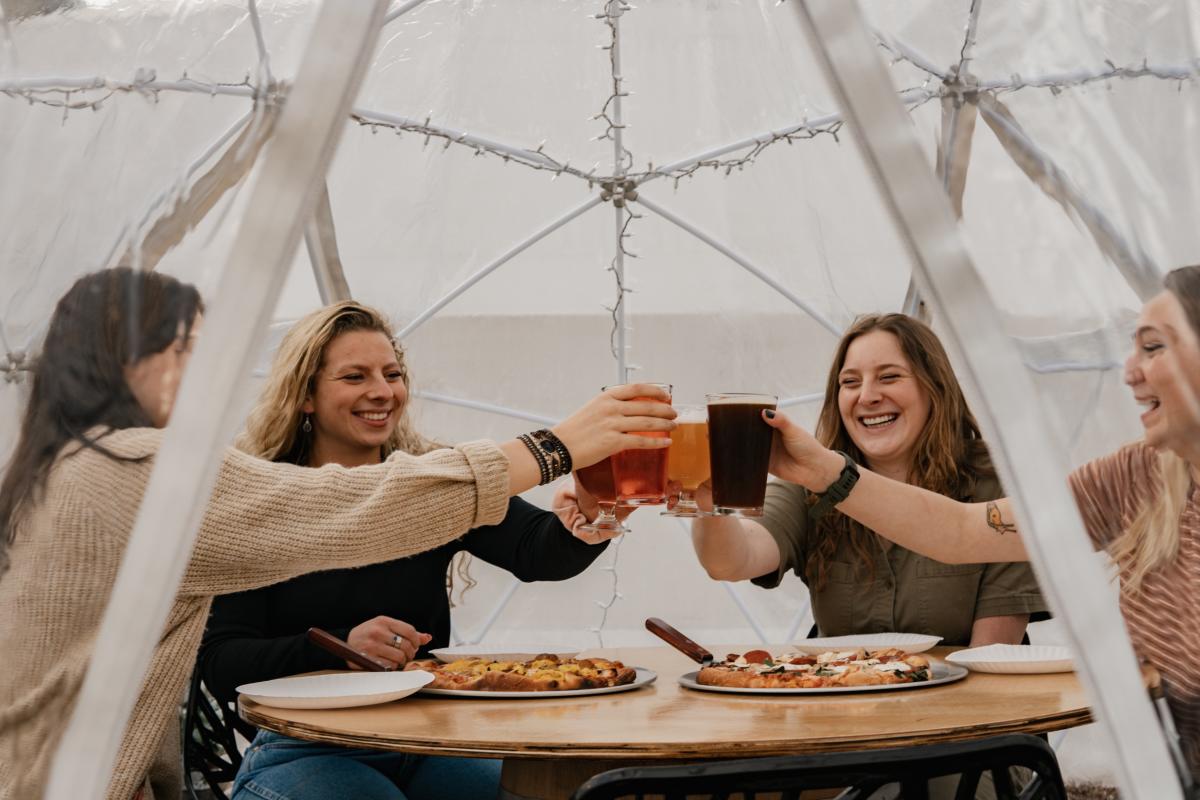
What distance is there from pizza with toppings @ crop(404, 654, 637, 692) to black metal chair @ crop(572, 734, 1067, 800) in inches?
30.2

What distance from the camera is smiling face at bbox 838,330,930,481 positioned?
3.64 m

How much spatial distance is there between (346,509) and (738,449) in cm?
75

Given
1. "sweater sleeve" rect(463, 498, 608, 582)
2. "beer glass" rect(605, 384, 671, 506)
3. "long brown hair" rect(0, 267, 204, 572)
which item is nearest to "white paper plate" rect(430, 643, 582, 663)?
"sweater sleeve" rect(463, 498, 608, 582)

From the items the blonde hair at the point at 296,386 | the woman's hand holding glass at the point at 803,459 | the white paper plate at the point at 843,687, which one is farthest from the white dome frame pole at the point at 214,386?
the blonde hair at the point at 296,386

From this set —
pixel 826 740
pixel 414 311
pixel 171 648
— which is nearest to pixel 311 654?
pixel 171 648

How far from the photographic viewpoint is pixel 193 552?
2.23m

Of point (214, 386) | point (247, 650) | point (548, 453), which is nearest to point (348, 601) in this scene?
point (247, 650)

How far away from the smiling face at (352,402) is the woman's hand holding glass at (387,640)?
867 millimetres

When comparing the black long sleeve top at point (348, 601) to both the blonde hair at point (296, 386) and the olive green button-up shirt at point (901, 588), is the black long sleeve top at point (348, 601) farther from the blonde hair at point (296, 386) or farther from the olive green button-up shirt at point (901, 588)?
the olive green button-up shirt at point (901, 588)

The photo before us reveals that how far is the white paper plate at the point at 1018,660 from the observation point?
8.82 ft

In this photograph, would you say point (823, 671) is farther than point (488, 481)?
Yes

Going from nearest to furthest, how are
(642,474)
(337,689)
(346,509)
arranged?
(346,509), (642,474), (337,689)

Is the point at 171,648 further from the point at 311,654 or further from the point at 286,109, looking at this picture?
the point at 286,109

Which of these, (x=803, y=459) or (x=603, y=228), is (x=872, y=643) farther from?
(x=603, y=228)
